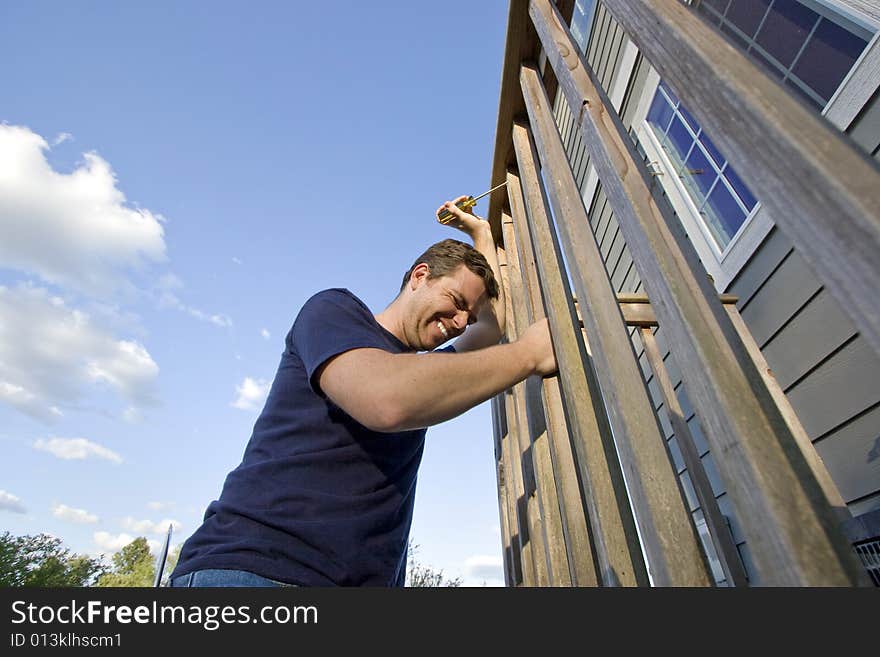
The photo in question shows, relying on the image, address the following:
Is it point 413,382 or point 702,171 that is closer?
point 413,382

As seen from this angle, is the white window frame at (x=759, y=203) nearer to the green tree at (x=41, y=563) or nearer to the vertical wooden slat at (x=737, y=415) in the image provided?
the vertical wooden slat at (x=737, y=415)

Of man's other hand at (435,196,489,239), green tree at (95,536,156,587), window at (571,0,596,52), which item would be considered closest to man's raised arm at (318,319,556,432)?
man's other hand at (435,196,489,239)

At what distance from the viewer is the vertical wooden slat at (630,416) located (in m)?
0.71

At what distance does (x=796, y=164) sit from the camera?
17.3 inches

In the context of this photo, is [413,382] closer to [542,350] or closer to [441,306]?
[542,350]

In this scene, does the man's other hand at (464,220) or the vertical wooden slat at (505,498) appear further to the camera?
the man's other hand at (464,220)

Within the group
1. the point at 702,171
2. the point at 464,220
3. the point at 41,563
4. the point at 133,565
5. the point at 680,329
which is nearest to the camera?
the point at 680,329

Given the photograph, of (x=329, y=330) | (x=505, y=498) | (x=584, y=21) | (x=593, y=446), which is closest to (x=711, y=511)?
(x=593, y=446)

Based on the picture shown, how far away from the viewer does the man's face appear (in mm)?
1725

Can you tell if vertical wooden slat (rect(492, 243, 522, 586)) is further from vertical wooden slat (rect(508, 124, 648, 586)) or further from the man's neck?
vertical wooden slat (rect(508, 124, 648, 586))

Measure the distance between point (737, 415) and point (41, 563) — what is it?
36641mm

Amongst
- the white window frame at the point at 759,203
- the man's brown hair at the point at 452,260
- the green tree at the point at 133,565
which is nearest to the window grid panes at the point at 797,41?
the white window frame at the point at 759,203

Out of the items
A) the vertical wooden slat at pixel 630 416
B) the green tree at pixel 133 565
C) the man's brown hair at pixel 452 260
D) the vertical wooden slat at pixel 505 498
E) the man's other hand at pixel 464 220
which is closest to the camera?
the vertical wooden slat at pixel 630 416

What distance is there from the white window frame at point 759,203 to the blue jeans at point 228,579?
122cm
